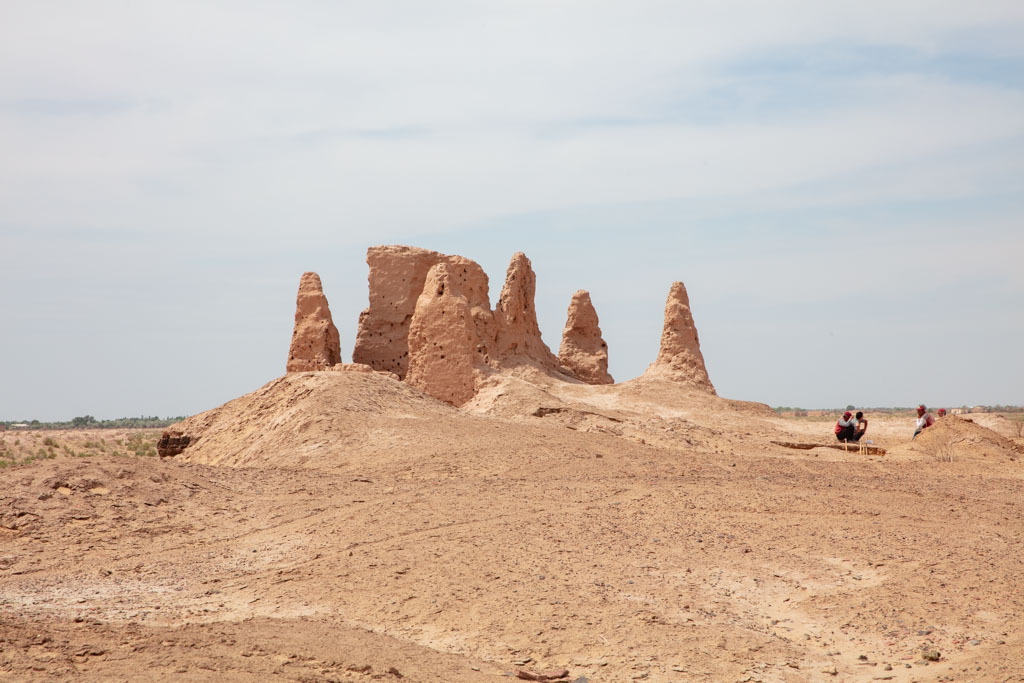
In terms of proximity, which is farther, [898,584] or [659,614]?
[898,584]

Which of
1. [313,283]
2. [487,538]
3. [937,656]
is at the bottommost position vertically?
[937,656]

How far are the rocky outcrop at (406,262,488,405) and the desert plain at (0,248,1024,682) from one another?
738 centimetres

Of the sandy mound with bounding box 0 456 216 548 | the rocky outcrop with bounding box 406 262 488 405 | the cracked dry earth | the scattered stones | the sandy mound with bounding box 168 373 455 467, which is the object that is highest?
the rocky outcrop with bounding box 406 262 488 405

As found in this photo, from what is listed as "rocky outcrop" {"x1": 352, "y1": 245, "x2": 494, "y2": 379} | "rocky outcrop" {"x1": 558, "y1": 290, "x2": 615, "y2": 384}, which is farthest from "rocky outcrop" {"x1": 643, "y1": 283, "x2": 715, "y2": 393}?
"rocky outcrop" {"x1": 352, "y1": 245, "x2": 494, "y2": 379}

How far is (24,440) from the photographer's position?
107 feet

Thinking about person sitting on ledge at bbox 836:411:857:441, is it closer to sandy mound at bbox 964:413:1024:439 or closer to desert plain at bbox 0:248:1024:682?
sandy mound at bbox 964:413:1024:439

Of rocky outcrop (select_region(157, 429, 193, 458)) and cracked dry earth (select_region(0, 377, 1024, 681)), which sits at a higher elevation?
rocky outcrop (select_region(157, 429, 193, 458))

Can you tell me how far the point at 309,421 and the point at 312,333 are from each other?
959 centimetres

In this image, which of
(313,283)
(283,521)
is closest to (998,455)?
(283,521)

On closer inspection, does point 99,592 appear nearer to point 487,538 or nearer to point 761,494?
point 487,538

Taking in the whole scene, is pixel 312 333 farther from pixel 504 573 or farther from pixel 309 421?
pixel 504 573

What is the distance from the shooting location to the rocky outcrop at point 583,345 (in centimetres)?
3059

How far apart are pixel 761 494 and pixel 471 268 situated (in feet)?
A: 50.3

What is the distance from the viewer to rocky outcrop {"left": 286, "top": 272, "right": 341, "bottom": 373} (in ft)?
84.2
